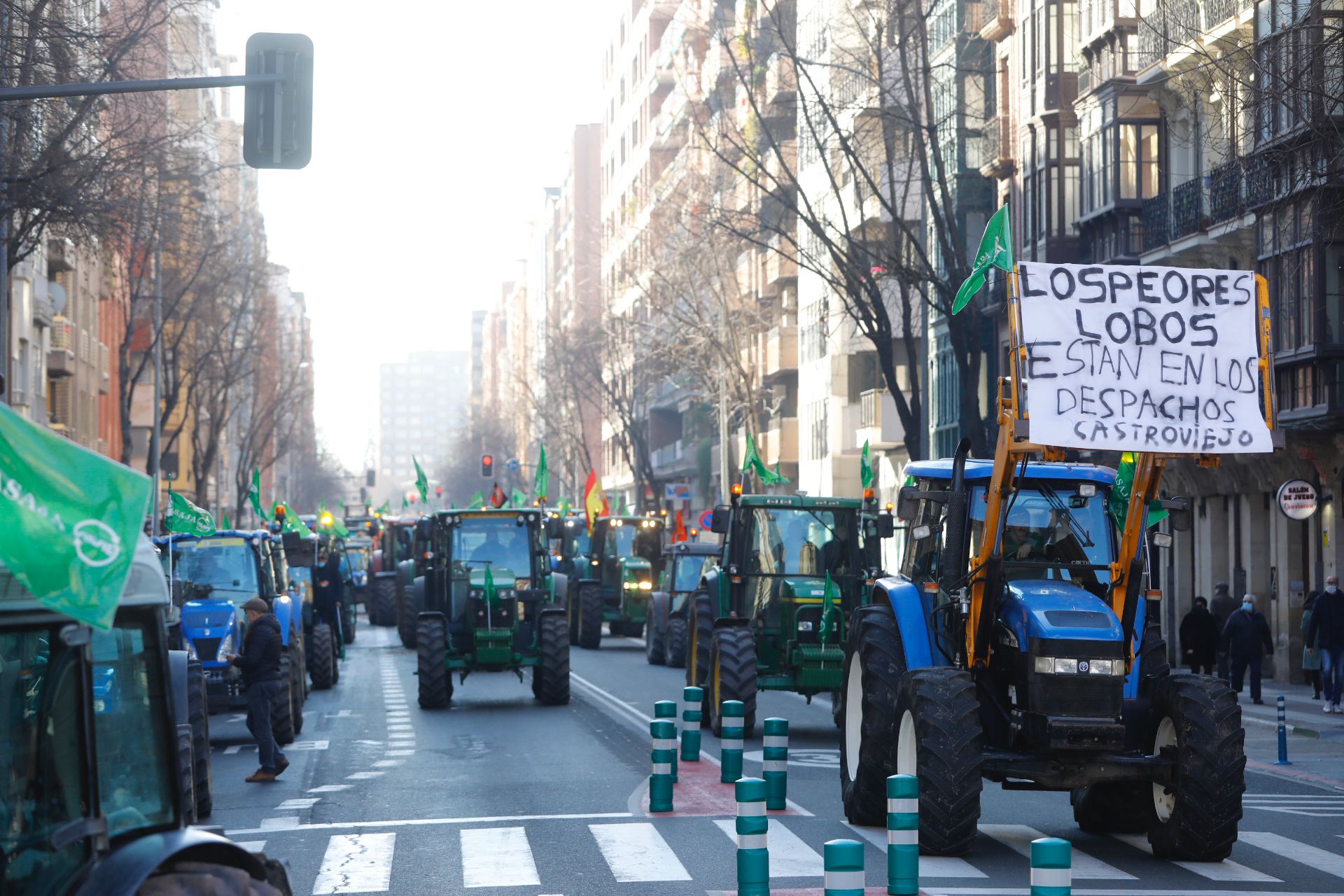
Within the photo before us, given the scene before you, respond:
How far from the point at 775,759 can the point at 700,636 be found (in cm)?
772

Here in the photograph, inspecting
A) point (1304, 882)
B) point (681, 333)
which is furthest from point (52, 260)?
point (1304, 882)

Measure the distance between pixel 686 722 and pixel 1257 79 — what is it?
8.70m

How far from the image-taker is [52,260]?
55344 mm

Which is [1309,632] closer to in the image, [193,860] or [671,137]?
[193,860]

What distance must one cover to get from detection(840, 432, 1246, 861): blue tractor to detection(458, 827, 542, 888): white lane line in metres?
2.36

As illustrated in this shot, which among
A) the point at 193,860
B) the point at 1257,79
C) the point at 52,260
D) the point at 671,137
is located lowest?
the point at 193,860

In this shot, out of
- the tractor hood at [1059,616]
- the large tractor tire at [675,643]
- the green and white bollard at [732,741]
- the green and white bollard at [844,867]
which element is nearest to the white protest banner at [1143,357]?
the tractor hood at [1059,616]

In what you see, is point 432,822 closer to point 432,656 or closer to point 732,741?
point 732,741

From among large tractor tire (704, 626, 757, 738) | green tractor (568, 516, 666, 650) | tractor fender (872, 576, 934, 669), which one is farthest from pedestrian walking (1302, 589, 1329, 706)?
green tractor (568, 516, 666, 650)

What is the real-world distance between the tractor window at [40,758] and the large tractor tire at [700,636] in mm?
Result: 16229

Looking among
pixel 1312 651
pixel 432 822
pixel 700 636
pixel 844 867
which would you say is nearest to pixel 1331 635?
pixel 1312 651

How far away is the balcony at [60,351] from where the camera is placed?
56.2 metres

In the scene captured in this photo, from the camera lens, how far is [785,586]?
2169 centimetres

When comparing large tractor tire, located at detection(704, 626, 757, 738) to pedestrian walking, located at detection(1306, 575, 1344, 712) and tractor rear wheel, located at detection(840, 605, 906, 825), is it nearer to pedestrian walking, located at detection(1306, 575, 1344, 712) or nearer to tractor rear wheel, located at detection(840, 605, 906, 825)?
tractor rear wheel, located at detection(840, 605, 906, 825)
